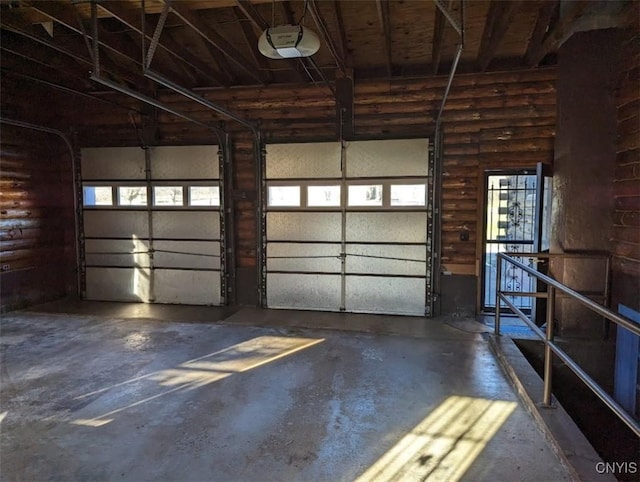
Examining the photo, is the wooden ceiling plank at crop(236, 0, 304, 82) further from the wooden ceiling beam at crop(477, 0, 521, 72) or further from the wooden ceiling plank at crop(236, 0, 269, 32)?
the wooden ceiling beam at crop(477, 0, 521, 72)

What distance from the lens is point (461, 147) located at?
5.84 metres

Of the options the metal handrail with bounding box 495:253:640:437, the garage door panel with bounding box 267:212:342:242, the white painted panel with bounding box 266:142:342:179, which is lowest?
the metal handrail with bounding box 495:253:640:437

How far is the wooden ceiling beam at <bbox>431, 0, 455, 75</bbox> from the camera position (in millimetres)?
4483

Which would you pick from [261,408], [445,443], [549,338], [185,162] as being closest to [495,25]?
[549,338]

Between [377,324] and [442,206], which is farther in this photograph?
[442,206]

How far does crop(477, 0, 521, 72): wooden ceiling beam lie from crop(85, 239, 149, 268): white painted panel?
5.84m

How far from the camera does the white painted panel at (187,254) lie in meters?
6.68

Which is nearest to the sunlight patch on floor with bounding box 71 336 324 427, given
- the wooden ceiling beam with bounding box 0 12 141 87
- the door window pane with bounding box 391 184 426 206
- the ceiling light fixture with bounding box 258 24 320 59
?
the door window pane with bounding box 391 184 426 206

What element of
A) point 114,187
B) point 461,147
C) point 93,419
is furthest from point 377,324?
point 114,187

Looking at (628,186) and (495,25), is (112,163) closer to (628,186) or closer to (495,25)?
(495,25)

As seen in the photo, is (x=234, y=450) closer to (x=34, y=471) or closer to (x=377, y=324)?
(x=34, y=471)

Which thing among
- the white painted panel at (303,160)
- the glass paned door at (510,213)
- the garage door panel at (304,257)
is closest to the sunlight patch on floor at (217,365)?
the garage door panel at (304,257)

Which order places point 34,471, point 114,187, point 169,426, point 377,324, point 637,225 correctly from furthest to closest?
point 114,187
point 377,324
point 637,225
point 169,426
point 34,471

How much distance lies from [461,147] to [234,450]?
16.3ft
